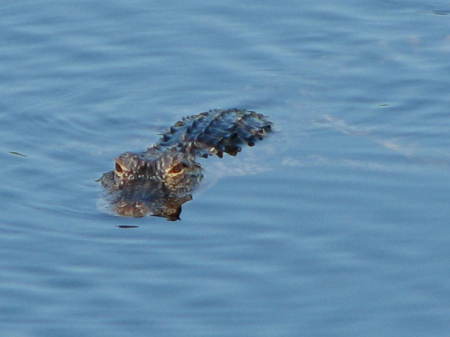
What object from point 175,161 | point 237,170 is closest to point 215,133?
point 237,170

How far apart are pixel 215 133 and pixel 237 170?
3.05 ft

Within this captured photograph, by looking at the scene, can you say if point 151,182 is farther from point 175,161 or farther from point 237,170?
point 237,170

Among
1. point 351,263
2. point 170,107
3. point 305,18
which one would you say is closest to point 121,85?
point 170,107

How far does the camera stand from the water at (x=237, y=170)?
11.9 m

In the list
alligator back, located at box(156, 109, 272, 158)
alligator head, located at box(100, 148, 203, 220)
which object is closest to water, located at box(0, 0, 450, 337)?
alligator head, located at box(100, 148, 203, 220)

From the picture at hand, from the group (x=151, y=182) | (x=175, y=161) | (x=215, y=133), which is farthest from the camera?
(x=215, y=133)

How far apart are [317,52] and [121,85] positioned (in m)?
2.95

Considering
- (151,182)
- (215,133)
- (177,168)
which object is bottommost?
(151,182)

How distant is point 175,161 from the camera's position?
15.2m

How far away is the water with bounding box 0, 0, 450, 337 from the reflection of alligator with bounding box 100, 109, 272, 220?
0.23m

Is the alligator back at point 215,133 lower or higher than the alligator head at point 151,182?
higher

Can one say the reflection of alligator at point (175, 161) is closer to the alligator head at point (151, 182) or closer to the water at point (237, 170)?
the alligator head at point (151, 182)

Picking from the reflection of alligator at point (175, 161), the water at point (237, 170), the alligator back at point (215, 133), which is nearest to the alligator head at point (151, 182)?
the reflection of alligator at point (175, 161)

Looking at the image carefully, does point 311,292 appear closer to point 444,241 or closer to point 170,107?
point 444,241
